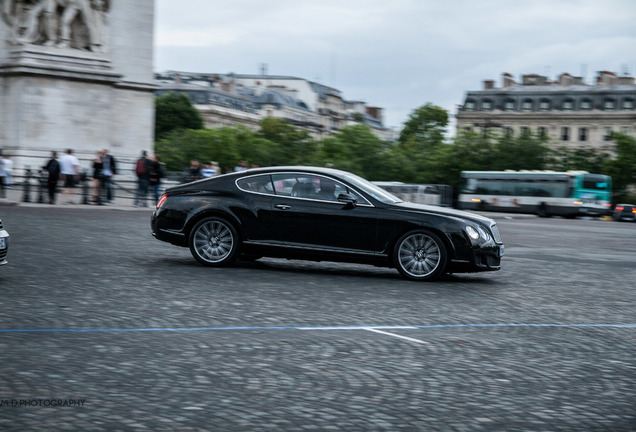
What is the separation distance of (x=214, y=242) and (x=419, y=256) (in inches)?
104

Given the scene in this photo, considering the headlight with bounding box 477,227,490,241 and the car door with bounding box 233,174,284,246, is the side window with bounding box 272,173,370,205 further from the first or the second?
the headlight with bounding box 477,227,490,241

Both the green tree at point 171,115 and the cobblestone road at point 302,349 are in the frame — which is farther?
the green tree at point 171,115

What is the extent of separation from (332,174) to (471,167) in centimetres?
7228

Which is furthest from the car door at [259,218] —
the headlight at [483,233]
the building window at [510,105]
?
the building window at [510,105]

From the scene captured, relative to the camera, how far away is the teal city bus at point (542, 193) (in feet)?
187

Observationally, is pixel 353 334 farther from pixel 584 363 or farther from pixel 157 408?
pixel 157 408

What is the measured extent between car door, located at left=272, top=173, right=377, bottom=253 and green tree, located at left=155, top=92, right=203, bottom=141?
80.2 metres

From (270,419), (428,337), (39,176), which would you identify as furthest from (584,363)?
(39,176)

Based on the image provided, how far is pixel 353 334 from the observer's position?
711 centimetres

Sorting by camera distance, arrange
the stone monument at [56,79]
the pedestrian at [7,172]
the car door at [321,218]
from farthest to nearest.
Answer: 1. the stone monument at [56,79]
2. the pedestrian at [7,172]
3. the car door at [321,218]

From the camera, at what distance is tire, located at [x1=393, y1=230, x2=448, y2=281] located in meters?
11.0

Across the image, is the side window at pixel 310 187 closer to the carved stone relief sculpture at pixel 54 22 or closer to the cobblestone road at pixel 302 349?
the cobblestone road at pixel 302 349

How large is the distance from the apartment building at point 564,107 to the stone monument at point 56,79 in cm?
8905

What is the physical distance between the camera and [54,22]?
2817 cm
